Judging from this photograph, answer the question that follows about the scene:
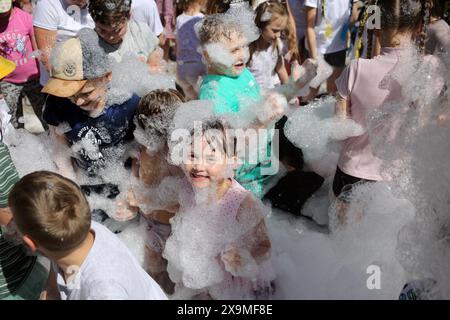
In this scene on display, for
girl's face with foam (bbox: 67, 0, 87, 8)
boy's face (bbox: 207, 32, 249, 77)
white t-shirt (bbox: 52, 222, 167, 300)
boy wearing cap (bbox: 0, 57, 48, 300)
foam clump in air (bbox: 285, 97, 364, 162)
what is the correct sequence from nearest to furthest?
white t-shirt (bbox: 52, 222, 167, 300) → boy wearing cap (bbox: 0, 57, 48, 300) → boy's face (bbox: 207, 32, 249, 77) → foam clump in air (bbox: 285, 97, 364, 162) → girl's face with foam (bbox: 67, 0, 87, 8)

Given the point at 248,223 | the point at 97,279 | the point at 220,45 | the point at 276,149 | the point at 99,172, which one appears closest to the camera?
the point at 97,279

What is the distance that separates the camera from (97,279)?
154 centimetres

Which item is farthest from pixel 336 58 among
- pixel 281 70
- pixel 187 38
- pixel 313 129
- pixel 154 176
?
pixel 154 176

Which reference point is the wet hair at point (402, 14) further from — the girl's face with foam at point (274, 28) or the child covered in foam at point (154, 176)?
the girl's face with foam at point (274, 28)

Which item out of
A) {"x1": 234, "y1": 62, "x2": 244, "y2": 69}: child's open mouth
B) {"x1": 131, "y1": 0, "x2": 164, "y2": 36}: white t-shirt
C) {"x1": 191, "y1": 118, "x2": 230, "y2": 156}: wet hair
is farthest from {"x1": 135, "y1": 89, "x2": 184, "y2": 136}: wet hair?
{"x1": 131, "y1": 0, "x2": 164, "y2": 36}: white t-shirt

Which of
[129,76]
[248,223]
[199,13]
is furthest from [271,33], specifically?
[248,223]

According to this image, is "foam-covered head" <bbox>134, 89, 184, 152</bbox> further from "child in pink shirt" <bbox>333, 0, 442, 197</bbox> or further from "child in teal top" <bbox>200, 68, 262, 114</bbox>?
"child in pink shirt" <bbox>333, 0, 442, 197</bbox>

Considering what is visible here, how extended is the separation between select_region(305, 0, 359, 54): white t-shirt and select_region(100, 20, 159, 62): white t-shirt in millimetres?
1323

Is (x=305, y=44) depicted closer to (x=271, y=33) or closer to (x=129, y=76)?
(x=271, y=33)

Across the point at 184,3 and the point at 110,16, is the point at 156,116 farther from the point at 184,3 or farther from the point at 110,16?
the point at 184,3

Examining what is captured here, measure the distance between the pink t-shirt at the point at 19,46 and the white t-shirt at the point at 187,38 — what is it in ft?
3.18

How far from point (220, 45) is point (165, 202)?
86cm

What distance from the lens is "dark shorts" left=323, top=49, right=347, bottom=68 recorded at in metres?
4.11

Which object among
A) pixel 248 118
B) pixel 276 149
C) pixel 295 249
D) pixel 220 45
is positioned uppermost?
pixel 220 45
